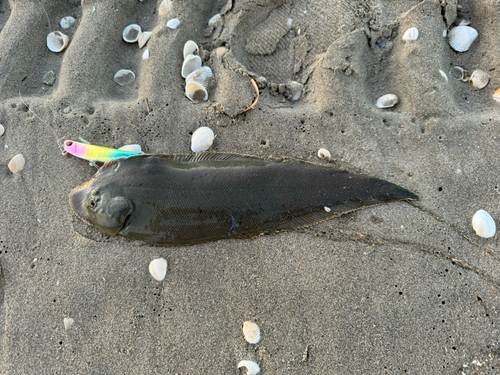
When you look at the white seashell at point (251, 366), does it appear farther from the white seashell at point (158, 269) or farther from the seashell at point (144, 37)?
the seashell at point (144, 37)

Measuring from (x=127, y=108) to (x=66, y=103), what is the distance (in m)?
0.63

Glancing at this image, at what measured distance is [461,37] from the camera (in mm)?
2994

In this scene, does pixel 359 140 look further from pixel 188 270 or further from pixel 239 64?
pixel 188 270

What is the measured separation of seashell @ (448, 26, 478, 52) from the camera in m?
2.99

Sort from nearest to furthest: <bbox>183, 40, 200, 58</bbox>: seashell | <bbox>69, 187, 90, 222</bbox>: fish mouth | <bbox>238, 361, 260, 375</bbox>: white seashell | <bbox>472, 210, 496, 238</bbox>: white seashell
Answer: <bbox>238, 361, 260, 375</bbox>: white seashell, <bbox>472, 210, 496, 238</bbox>: white seashell, <bbox>69, 187, 90, 222</bbox>: fish mouth, <bbox>183, 40, 200, 58</bbox>: seashell

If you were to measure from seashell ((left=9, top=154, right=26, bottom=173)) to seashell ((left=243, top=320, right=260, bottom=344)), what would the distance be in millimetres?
2558

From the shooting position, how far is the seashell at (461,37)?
2.99 metres

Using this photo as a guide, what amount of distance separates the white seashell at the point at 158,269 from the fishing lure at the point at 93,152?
102 centimetres

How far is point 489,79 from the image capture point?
9.73 ft

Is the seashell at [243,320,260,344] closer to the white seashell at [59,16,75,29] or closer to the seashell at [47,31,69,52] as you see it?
the seashell at [47,31,69,52]

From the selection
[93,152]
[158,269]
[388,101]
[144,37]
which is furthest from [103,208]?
[388,101]

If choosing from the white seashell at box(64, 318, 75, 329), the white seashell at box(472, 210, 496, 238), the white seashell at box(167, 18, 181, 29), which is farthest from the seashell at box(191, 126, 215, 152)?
the white seashell at box(472, 210, 496, 238)

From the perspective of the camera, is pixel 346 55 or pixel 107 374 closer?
pixel 107 374

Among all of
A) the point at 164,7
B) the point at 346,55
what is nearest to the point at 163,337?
the point at 346,55
